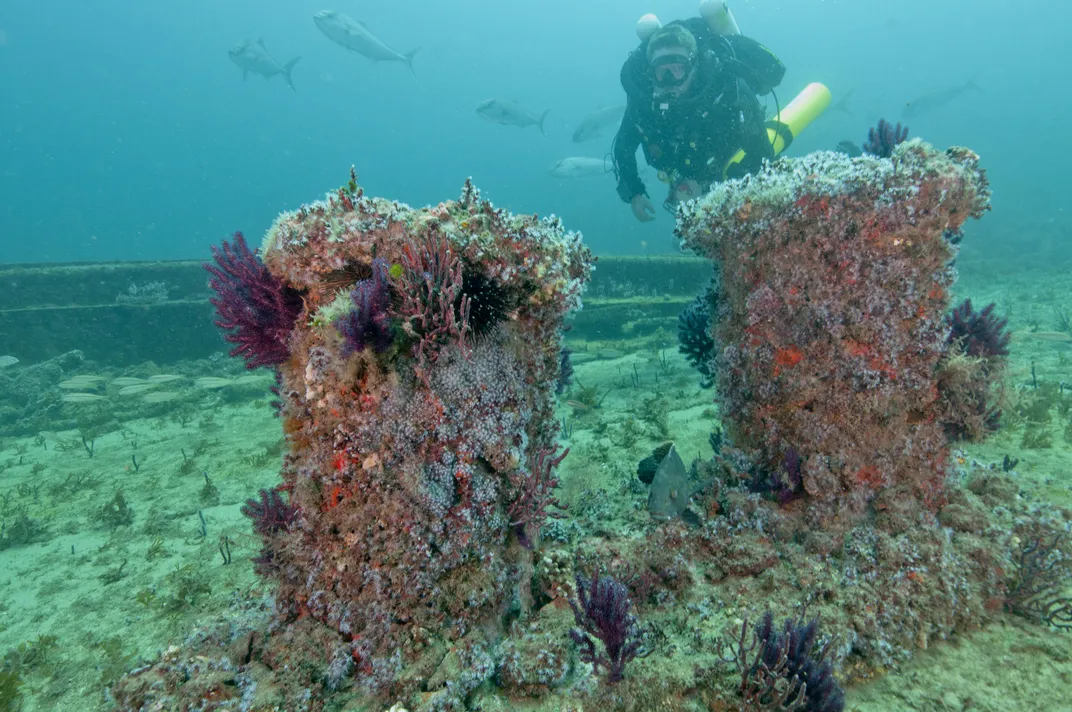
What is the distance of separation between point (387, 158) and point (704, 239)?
18969 centimetres

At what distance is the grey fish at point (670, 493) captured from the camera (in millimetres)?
4023

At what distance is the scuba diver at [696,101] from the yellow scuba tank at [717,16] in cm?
2

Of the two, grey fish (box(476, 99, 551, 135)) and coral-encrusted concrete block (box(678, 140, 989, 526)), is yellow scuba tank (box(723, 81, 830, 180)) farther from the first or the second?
grey fish (box(476, 99, 551, 135))

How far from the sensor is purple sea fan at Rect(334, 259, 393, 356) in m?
2.72

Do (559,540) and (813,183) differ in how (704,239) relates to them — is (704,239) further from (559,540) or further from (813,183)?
(559,540)

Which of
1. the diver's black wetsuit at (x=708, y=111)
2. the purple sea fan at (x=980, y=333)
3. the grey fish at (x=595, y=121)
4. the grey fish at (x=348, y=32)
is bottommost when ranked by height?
the purple sea fan at (x=980, y=333)

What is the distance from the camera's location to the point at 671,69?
30.6 ft

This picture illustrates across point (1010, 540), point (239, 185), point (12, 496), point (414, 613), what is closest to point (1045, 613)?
point (1010, 540)

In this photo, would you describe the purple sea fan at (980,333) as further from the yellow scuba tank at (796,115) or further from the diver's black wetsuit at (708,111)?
the yellow scuba tank at (796,115)

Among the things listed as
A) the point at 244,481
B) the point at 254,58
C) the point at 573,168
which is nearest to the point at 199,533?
the point at 244,481

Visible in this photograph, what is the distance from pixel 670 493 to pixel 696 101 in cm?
858

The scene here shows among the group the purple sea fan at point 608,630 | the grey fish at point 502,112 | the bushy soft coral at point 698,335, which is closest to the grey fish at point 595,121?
the grey fish at point 502,112

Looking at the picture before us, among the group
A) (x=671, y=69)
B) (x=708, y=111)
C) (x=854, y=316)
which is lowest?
(x=854, y=316)

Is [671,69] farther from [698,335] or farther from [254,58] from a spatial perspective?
[254,58]
